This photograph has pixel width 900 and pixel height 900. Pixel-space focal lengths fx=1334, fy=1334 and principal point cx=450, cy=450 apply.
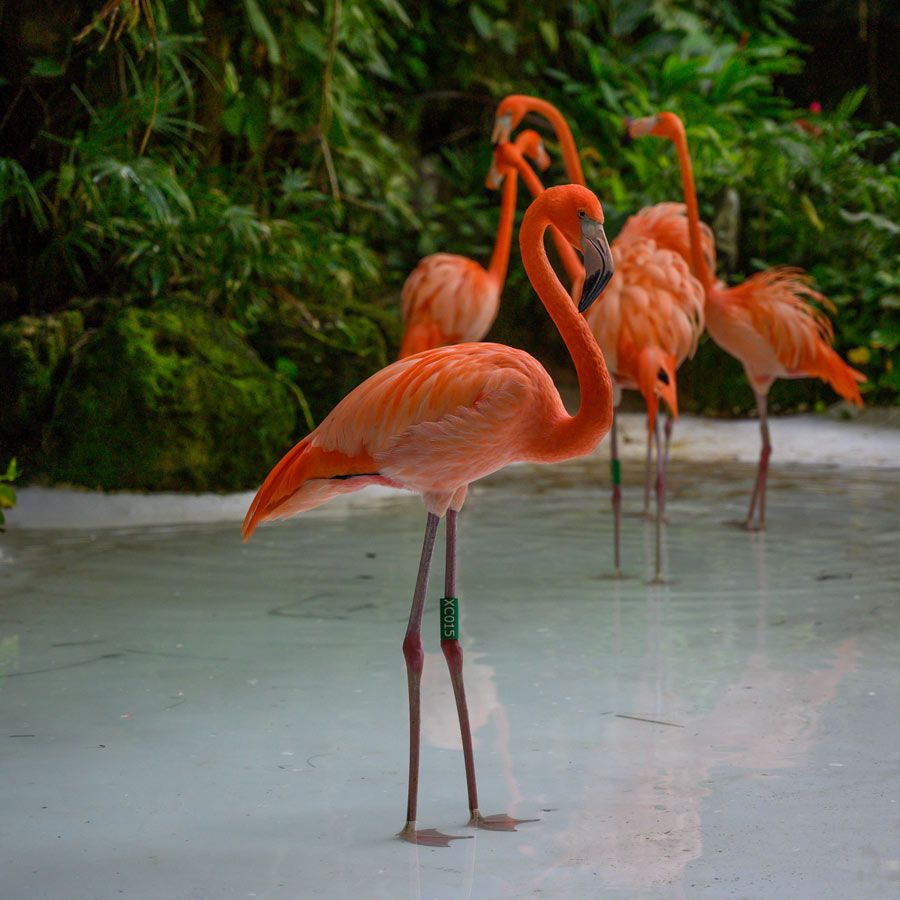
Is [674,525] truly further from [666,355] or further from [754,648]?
[754,648]

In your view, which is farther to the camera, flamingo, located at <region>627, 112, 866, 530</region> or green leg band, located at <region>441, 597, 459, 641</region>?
flamingo, located at <region>627, 112, 866, 530</region>

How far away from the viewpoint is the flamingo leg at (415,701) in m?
2.42

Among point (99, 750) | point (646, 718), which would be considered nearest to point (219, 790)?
point (99, 750)

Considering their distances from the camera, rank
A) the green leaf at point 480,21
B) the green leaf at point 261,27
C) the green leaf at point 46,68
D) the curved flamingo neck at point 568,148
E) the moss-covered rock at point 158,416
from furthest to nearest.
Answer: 1. the green leaf at point 480,21
2. the green leaf at point 261,27
3. the green leaf at point 46,68
4. the moss-covered rock at point 158,416
5. the curved flamingo neck at point 568,148

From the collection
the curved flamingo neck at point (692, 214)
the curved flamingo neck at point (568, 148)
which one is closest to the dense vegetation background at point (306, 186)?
the curved flamingo neck at point (568, 148)

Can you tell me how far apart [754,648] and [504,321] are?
270 inches

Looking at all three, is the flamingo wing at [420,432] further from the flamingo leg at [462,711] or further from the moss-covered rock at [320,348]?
the moss-covered rock at [320,348]

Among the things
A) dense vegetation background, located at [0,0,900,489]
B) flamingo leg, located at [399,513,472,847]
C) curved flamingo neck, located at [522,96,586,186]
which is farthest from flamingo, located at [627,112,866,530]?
flamingo leg, located at [399,513,472,847]

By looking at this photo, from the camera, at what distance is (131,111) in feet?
20.6

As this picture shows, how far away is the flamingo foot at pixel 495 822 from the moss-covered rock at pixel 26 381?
4.36 m

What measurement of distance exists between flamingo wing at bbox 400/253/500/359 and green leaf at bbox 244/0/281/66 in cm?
178

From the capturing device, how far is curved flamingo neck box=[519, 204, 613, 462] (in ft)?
8.35

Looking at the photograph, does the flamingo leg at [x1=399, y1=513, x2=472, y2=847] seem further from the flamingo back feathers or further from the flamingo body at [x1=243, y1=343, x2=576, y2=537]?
the flamingo back feathers

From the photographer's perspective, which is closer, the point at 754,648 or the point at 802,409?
the point at 754,648
